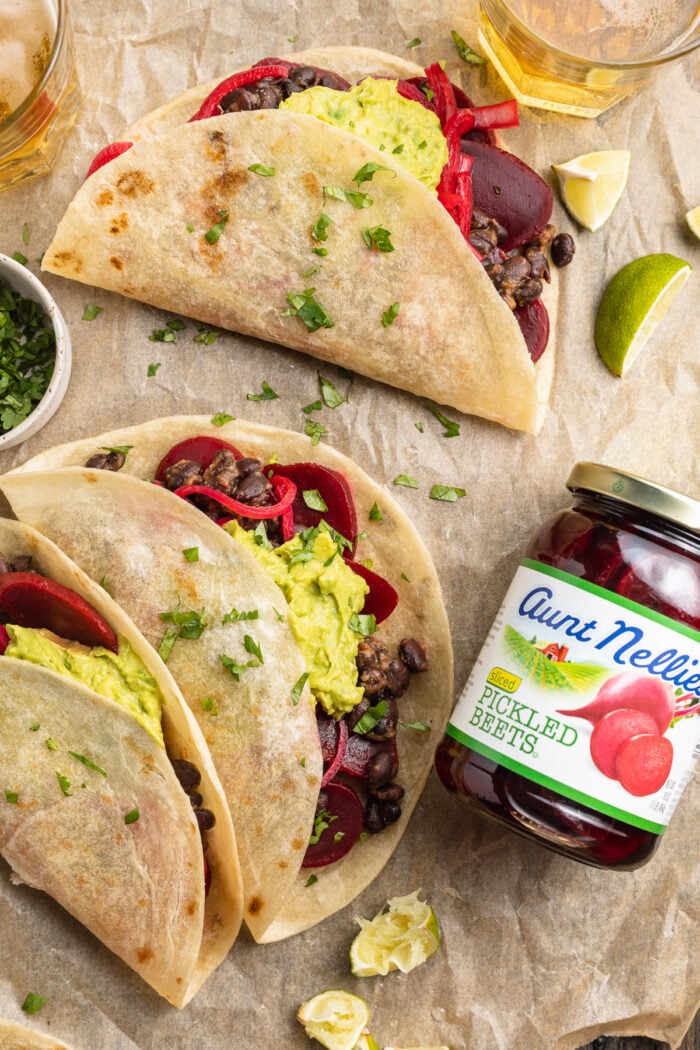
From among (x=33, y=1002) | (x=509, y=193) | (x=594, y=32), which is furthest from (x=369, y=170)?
(x=33, y=1002)

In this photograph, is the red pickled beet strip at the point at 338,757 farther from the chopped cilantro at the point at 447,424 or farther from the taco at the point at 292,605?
the chopped cilantro at the point at 447,424

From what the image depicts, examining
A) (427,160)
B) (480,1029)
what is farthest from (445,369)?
(480,1029)

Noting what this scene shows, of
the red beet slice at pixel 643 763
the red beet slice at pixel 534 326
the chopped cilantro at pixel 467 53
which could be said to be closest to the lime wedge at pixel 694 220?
the red beet slice at pixel 534 326

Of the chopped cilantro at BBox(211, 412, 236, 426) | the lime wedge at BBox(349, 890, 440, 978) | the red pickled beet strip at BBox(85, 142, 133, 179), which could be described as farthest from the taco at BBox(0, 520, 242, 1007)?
the red pickled beet strip at BBox(85, 142, 133, 179)

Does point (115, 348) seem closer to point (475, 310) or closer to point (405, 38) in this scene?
point (475, 310)

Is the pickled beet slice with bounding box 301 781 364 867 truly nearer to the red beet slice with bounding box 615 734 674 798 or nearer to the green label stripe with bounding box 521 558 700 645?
the red beet slice with bounding box 615 734 674 798

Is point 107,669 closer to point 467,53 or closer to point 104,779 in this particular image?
point 104,779
